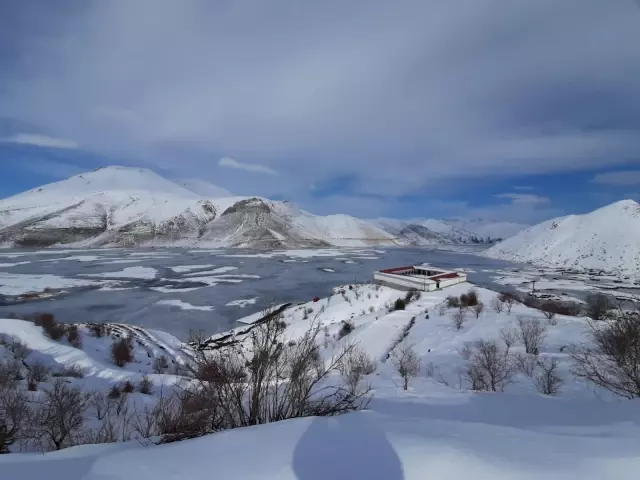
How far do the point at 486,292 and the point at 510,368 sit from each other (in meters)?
19.4

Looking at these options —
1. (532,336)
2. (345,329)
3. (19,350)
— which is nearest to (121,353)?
(19,350)

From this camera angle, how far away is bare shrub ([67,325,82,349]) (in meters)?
14.4

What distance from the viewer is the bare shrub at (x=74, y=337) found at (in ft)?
47.1

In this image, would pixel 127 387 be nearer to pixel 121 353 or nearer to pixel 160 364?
pixel 160 364

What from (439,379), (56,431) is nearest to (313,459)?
(56,431)

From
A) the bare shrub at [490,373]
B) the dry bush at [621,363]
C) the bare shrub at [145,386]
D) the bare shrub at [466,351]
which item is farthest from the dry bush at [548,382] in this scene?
the bare shrub at [145,386]

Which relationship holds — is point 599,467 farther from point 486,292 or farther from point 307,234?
point 307,234

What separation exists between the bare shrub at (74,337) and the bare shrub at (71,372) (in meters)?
3.21

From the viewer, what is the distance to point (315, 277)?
3947 cm

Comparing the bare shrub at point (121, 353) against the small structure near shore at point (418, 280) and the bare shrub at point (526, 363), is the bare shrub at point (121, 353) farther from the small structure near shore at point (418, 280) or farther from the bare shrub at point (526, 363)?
the small structure near shore at point (418, 280)

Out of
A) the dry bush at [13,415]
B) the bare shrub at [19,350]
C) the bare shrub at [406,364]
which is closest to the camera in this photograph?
the dry bush at [13,415]

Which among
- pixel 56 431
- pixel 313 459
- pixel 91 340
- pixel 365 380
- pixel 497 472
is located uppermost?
pixel 497 472

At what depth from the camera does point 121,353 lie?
45.5ft

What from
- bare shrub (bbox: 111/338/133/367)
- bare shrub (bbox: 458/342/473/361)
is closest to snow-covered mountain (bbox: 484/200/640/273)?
bare shrub (bbox: 458/342/473/361)
